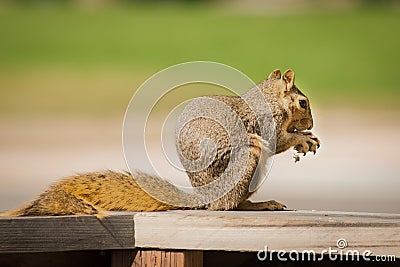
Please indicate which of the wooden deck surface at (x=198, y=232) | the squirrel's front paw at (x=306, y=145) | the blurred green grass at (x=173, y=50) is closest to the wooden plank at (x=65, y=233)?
the wooden deck surface at (x=198, y=232)

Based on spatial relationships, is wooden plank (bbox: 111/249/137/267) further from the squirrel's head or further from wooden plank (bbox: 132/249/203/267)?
the squirrel's head

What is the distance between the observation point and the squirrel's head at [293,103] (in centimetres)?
250

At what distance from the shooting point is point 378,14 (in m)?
16.2

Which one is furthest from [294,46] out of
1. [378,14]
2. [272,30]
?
[378,14]

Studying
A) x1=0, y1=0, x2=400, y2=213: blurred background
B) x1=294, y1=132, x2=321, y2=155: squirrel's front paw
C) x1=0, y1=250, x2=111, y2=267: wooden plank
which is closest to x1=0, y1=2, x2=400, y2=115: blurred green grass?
x1=0, y1=0, x2=400, y2=213: blurred background

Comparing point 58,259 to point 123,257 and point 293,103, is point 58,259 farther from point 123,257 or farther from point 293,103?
point 293,103

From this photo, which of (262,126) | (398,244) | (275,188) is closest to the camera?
(398,244)

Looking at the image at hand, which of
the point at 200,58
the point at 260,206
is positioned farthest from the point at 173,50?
the point at 260,206

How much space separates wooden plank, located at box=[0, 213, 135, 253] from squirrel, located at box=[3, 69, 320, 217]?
0.04 meters

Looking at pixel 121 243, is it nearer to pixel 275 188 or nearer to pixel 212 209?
Answer: pixel 212 209

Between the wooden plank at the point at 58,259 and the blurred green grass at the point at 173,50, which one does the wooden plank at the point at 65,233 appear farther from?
the blurred green grass at the point at 173,50

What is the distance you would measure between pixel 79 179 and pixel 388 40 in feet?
44.5

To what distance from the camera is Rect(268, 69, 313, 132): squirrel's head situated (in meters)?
2.50

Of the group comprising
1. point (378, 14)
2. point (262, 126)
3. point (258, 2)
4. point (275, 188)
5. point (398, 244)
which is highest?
point (258, 2)
